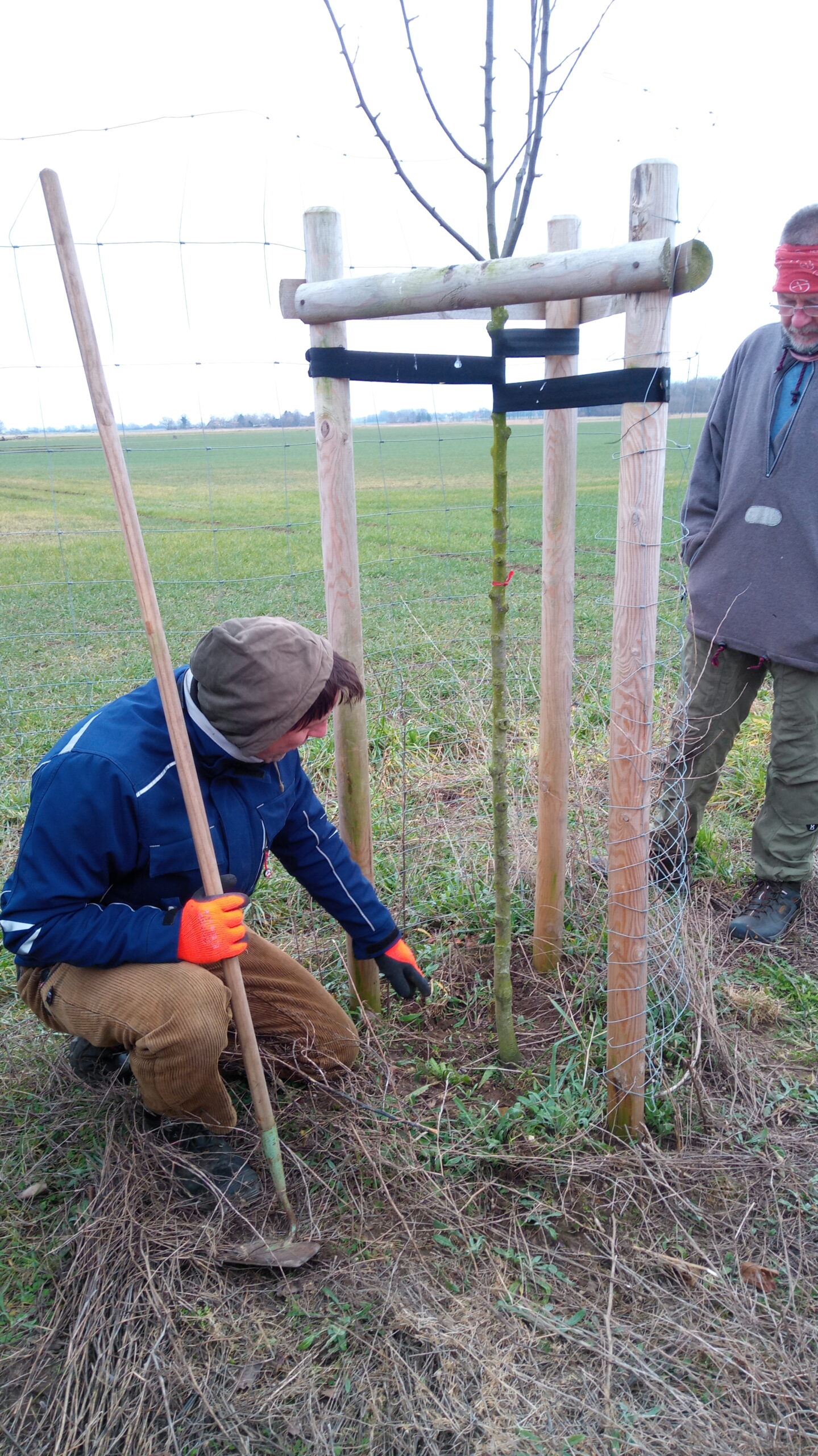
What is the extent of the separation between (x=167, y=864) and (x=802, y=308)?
2.37 metres

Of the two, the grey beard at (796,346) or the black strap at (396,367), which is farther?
the grey beard at (796,346)

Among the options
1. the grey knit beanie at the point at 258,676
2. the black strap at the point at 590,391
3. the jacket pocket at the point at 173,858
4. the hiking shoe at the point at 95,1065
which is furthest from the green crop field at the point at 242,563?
the hiking shoe at the point at 95,1065

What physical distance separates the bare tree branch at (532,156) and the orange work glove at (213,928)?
1.46m

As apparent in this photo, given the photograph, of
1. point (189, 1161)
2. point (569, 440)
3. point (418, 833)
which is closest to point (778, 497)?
point (569, 440)

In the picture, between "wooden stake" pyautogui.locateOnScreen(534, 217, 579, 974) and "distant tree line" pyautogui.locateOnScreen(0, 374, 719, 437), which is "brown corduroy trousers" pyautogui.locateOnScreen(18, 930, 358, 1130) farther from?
"distant tree line" pyautogui.locateOnScreen(0, 374, 719, 437)

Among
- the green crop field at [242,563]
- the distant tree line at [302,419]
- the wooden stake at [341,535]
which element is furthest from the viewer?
the green crop field at [242,563]

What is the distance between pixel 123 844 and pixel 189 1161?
2.63 feet

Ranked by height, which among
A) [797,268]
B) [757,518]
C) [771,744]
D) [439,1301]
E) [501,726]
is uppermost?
[797,268]

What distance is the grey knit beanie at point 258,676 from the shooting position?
5.97ft

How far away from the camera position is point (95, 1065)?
232 cm

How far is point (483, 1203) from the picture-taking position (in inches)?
82.7

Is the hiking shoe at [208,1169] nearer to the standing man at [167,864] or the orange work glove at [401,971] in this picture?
the standing man at [167,864]

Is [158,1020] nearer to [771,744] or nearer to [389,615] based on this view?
[771,744]

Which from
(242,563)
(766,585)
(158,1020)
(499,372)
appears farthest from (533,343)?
(242,563)
